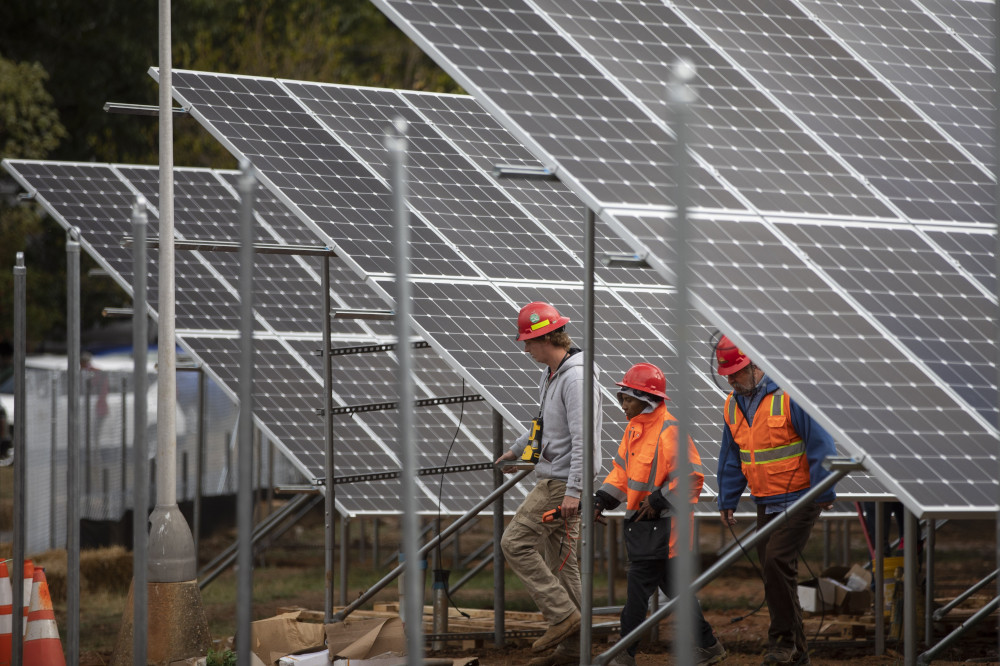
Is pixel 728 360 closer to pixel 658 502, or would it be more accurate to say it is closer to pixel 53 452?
pixel 658 502

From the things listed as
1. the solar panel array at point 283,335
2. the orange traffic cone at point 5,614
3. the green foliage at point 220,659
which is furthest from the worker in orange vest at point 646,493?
the solar panel array at point 283,335

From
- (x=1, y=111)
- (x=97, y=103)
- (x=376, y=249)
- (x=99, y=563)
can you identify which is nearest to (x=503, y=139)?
(x=376, y=249)

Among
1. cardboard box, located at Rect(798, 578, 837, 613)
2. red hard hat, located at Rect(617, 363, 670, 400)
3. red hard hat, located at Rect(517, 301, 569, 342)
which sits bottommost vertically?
cardboard box, located at Rect(798, 578, 837, 613)

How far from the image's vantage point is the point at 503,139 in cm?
1197

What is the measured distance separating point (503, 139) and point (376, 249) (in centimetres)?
217

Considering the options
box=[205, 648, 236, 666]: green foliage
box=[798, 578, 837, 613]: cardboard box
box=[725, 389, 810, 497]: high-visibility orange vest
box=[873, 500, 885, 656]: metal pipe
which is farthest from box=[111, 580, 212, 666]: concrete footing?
box=[798, 578, 837, 613]: cardboard box

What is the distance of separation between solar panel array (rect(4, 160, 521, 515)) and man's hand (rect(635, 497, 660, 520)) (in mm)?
4438

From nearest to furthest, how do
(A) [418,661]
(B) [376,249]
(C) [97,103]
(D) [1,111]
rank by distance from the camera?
(A) [418,661]
(B) [376,249]
(D) [1,111]
(C) [97,103]

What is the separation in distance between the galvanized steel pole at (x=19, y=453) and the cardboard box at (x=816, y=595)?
6.20 m

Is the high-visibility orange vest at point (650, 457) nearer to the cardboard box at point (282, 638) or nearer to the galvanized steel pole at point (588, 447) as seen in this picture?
the galvanized steel pole at point (588, 447)

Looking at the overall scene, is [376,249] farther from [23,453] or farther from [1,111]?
[1,111]

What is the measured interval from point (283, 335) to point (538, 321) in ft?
20.8

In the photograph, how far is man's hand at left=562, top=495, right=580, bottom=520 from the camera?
846 centimetres

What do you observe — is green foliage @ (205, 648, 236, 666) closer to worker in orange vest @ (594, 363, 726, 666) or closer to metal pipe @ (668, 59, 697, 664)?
worker in orange vest @ (594, 363, 726, 666)
